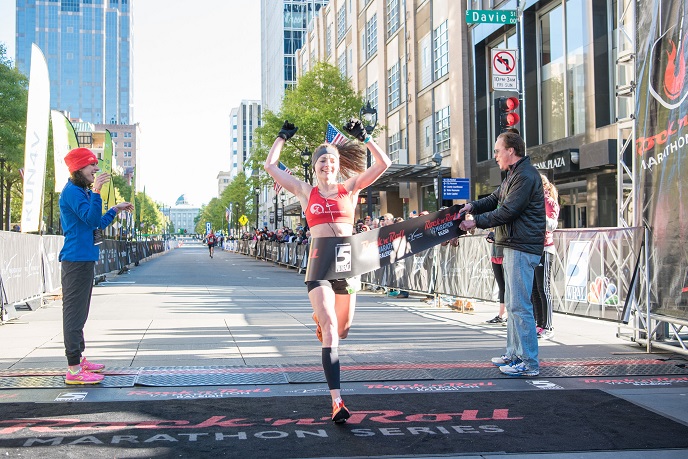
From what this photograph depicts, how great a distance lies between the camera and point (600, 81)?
2059cm

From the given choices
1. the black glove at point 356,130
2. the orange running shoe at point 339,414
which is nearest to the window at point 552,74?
the black glove at point 356,130

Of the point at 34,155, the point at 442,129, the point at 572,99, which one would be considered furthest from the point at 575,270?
the point at 442,129

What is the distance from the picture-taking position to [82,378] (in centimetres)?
599

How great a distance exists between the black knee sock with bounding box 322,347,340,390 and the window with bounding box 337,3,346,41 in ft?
167

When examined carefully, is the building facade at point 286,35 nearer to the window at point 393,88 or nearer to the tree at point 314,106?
the window at point 393,88

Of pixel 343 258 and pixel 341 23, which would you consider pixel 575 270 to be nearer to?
pixel 343 258

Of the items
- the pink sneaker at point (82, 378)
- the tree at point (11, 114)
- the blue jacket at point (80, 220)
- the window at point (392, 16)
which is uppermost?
the window at point (392, 16)

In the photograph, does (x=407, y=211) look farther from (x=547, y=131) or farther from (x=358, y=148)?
(x=358, y=148)

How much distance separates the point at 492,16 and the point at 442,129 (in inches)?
710

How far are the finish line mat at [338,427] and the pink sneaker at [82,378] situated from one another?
0.71 meters

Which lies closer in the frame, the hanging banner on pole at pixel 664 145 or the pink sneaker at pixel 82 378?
the pink sneaker at pixel 82 378

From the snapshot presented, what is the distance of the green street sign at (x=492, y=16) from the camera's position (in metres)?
15.0

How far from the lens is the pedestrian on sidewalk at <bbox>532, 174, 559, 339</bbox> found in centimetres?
848

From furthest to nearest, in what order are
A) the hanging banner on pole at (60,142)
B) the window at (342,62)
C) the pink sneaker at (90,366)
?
the window at (342,62) < the hanging banner on pole at (60,142) < the pink sneaker at (90,366)
